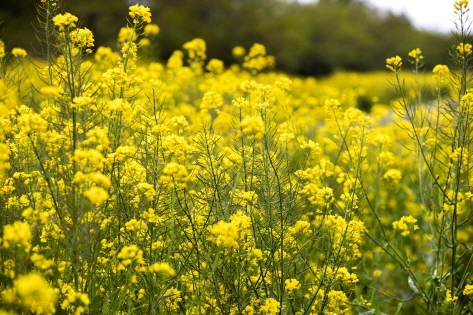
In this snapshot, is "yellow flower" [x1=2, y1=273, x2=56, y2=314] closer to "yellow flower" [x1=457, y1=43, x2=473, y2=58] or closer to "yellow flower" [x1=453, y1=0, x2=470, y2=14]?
"yellow flower" [x1=457, y1=43, x2=473, y2=58]

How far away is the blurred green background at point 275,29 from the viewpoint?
16641 millimetres

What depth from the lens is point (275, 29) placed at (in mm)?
23875

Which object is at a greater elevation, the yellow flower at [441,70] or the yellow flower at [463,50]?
the yellow flower at [441,70]

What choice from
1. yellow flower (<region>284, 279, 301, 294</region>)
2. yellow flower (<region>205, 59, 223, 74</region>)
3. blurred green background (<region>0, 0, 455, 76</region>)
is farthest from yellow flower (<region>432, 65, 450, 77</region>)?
blurred green background (<region>0, 0, 455, 76</region>)

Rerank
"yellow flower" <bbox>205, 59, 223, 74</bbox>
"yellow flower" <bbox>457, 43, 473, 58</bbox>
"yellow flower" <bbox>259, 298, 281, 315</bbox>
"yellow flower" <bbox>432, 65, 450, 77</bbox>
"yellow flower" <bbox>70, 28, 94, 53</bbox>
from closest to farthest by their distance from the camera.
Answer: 1. "yellow flower" <bbox>259, 298, 281, 315</bbox>
2. "yellow flower" <bbox>70, 28, 94, 53</bbox>
3. "yellow flower" <bbox>457, 43, 473, 58</bbox>
4. "yellow flower" <bbox>432, 65, 450, 77</bbox>
5. "yellow flower" <bbox>205, 59, 223, 74</bbox>

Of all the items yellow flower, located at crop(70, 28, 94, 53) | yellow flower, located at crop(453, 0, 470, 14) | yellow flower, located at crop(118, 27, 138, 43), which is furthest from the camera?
yellow flower, located at crop(453, 0, 470, 14)

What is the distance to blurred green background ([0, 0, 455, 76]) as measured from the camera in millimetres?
16641

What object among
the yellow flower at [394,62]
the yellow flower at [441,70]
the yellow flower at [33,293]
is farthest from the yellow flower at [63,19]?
the yellow flower at [441,70]

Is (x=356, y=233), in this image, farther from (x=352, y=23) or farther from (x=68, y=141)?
(x=352, y=23)

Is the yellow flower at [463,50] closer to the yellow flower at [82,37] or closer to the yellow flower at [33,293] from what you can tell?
the yellow flower at [82,37]

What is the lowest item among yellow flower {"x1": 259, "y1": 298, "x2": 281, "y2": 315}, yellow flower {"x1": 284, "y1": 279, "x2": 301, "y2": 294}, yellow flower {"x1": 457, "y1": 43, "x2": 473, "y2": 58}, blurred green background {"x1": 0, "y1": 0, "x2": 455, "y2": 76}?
yellow flower {"x1": 259, "y1": 298, "x2": 281, "y2": 315}

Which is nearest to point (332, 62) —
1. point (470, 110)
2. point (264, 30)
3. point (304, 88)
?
point (264, 30)

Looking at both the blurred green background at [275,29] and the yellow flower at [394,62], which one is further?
the blurred green background at [275,29]

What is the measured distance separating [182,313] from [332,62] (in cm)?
2561
